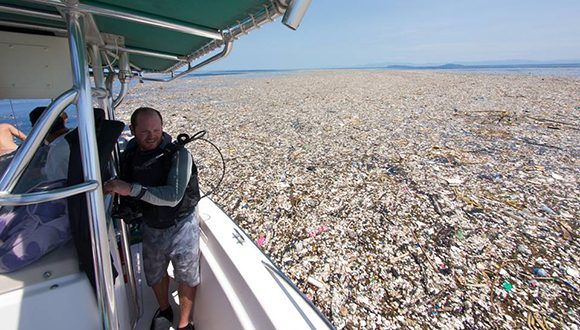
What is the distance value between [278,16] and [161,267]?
1890 mm

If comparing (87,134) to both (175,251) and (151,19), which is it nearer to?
(151,19)

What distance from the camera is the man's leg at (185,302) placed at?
2.10 metres

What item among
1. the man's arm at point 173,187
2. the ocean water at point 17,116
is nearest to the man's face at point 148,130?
the man's arm at point 173,187

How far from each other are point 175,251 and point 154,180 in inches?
21.5

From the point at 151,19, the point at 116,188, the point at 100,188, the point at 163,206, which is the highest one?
the point at 151,19

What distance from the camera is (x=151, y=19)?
114 cm

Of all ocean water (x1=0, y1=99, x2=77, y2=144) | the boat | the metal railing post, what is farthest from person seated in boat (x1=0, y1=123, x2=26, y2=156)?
the metal railing post

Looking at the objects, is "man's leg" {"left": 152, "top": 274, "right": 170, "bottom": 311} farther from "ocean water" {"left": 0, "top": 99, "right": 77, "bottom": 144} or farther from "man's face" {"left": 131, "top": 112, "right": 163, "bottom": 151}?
"ocean water" {"left": 0, "top": 99, "right": 77, "bottom": 144}

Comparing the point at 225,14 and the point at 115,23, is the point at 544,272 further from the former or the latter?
the point at 115,23

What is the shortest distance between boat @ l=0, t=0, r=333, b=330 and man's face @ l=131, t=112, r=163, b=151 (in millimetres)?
240

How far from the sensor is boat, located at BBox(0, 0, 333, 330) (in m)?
0.96

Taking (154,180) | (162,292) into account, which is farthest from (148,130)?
(162,292)

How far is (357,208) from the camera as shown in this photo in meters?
4.58

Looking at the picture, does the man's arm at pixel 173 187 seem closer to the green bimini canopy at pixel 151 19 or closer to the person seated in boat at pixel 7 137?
the green bimini canopy at pixel 151 19
